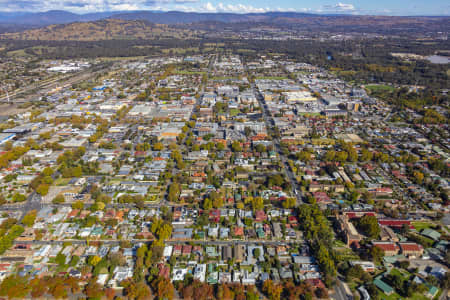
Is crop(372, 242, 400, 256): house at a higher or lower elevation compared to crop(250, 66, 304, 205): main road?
lower

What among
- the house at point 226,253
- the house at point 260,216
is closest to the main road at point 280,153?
the house at point 260,216

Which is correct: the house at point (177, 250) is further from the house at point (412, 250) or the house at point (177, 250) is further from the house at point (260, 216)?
the house at point (412, 250)

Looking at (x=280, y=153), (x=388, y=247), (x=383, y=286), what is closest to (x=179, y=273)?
(x=383, y=286)

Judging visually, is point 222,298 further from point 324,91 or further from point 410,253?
point 324,91

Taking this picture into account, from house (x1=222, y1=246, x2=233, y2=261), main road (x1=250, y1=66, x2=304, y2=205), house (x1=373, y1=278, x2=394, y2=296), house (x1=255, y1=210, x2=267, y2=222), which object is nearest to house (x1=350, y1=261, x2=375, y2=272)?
house (x1=373, y1=278, x2=394, y2=296)

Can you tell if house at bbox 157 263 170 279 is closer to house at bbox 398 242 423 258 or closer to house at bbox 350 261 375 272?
house at bbox 350 261 375 272
